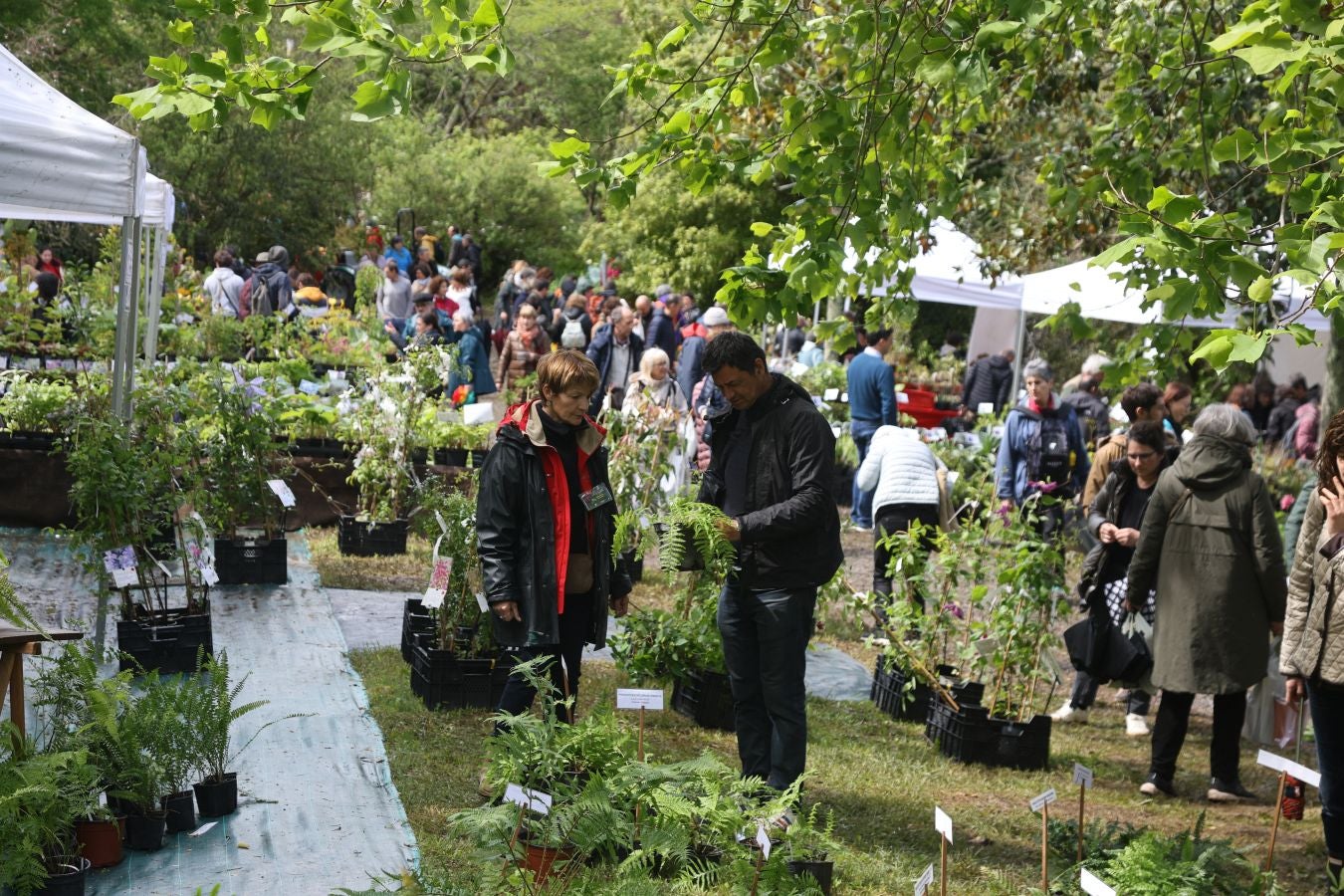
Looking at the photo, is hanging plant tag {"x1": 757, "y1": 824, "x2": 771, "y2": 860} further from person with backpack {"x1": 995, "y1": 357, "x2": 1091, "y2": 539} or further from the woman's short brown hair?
person with backpack {"x1": 995, "y1": 357, "x2": 1091, "y2": 539}

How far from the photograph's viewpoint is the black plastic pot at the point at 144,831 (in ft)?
14.7

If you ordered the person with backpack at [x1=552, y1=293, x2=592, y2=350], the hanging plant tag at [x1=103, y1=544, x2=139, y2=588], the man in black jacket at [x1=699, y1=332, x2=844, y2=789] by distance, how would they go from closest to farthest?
1. the man in black jacket at [x1=699, y1=332, x2=844, y2=789]
2. the hanging plant tag at [x1=103, y1=544, x2=139, y2=588]
3. the person with backpack at [x1=552, y1=293, x2=592, y2=350]

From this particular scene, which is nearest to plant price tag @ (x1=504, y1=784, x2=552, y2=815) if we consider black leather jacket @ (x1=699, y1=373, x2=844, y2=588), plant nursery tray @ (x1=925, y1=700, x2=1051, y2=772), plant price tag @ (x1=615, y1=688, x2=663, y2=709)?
plant price tag @ (x1=615, y1=688, x2=663, y2=709)

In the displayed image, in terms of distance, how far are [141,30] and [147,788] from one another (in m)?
22.4

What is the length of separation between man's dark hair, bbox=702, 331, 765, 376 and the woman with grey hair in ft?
7.64

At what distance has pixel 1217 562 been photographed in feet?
20.0

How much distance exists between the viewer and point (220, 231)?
86.7ft

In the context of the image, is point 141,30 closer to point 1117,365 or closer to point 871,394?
point 871,394

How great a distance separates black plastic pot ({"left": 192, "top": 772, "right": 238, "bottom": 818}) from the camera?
483cm

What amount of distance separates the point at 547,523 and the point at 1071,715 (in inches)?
159

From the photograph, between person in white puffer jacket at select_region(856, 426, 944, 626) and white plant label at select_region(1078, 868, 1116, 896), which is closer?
white plant label at select_region(1078, 868, 1116, 896)

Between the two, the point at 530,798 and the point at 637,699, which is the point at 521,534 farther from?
the point at 530,798

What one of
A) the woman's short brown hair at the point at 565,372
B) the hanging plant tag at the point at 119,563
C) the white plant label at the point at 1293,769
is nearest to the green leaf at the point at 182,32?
the woman's short brown hair at the point at 565,372

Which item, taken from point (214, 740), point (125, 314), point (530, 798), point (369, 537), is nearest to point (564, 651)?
point (214, 740)
